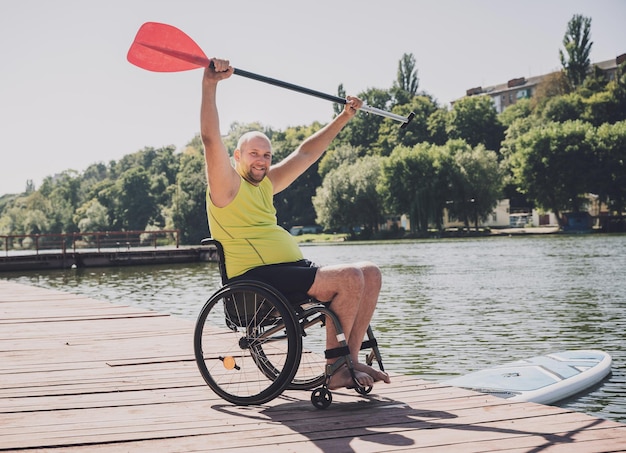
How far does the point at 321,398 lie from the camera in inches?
141

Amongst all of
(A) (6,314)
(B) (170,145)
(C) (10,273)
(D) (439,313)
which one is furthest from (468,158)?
(B) (170,145)

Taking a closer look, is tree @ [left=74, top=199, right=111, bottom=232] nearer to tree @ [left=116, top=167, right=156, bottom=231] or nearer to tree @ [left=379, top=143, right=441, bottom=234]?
tree @ [left=116, top=167, right=156, bottom=231]

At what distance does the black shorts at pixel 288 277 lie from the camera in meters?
3.65

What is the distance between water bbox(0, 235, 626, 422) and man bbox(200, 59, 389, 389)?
3.90m

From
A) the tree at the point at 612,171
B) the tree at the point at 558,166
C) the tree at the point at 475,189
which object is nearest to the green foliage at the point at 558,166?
the tree at the point at 558,166

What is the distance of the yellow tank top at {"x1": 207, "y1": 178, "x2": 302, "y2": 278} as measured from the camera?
3.78 m

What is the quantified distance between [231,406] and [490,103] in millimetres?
85199

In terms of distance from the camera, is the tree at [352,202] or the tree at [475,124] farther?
the tree at [475,124]

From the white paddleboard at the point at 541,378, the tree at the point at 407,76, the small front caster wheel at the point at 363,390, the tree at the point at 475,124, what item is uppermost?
the tree at the point at 407,76

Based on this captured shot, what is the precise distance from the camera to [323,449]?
9.39 feet

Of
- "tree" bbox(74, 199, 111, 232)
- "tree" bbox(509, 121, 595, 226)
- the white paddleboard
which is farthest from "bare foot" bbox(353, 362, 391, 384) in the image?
"tree" bbox(74, 199, 111, 232)

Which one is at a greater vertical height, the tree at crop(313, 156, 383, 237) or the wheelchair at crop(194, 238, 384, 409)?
the tree at crop(313, 156, 383, 237)

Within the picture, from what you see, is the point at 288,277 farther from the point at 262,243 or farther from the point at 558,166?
the point at 558,166

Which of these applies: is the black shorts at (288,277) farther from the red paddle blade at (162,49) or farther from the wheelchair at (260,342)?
the red paddle blade at (162,49)
